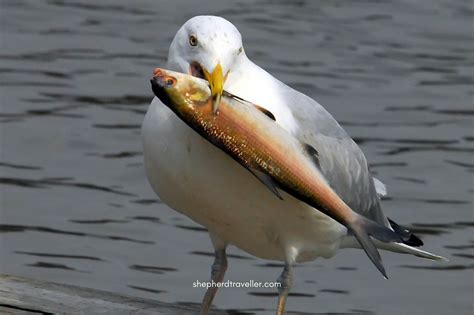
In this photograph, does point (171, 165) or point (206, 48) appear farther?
point (171, 165)

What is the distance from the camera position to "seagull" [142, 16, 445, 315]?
5852 mm

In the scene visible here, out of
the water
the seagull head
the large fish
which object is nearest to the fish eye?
the large fish

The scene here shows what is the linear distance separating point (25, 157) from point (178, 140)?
4.79 metres

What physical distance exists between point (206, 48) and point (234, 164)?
Result: 0.49 metres

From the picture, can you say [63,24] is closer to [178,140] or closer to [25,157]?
[25,157]

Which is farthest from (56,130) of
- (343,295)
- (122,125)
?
(343,295)

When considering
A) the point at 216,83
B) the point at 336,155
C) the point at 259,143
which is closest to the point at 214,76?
the point at 216,83

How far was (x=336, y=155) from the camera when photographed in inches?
258

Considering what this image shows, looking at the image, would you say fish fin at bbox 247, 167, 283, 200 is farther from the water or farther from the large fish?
the water

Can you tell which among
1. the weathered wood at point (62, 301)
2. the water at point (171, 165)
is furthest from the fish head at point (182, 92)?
the water at point (171, 165)

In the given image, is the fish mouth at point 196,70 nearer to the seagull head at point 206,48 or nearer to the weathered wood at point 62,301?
the seagull head at point 206,48

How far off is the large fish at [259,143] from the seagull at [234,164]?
0.25ft

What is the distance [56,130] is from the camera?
11.0m

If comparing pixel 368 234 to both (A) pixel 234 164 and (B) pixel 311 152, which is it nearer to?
(B) pixel 311 152
